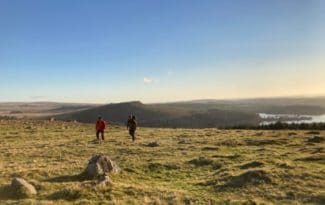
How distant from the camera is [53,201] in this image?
16609 millimetres

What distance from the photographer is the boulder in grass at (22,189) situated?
1730cm

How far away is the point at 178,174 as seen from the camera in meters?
21.8

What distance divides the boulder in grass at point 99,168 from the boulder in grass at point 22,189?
2.99 metres

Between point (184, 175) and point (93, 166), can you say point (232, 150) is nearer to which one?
point (184, 175)

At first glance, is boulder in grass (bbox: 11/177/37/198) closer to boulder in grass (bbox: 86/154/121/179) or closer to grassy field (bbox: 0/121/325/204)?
grassy field (bbox: 0/121/325/204)

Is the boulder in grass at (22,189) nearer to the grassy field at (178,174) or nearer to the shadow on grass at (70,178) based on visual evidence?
the grassy field at (178,174)

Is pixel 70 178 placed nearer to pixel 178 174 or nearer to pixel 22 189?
pixel 22 189

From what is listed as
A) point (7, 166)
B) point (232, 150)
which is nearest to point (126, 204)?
point (7, 166)

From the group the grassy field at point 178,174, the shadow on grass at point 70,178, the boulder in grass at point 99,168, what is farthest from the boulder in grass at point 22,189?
the boulder in grass at point 99,168

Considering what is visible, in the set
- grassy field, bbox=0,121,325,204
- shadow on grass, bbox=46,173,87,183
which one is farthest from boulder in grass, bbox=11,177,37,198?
shadow on grass, bbox=46,173,87,183

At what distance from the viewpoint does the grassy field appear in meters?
17.1

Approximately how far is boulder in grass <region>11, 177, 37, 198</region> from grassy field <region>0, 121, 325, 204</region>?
30 centimetres

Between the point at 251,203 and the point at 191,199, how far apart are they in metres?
2.46

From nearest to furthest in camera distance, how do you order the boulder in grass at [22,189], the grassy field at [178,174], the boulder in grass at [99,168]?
the grassy field at [178,174] → the boulder in grass at [22,189] → the boulder in grass at [99,168]
